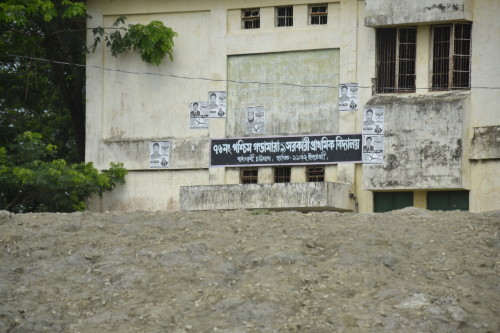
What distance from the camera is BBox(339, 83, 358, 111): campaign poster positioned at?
30.1 metres

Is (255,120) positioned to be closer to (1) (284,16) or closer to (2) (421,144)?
(1) (284,16)

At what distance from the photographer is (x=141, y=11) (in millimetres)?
32531

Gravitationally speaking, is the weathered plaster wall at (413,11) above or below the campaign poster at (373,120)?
above

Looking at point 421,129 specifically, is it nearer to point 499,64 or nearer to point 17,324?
point 499,64

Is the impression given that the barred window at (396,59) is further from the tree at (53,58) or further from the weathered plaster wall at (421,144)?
the tree at (53,58)

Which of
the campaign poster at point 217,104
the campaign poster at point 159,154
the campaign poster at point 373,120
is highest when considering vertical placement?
the campaign poster at point 217,104

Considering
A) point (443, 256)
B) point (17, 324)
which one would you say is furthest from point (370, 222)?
point (17, 324)

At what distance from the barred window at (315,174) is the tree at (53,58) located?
4.67 metres

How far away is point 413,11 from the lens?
29.2 m

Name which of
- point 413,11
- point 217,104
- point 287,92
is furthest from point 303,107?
point 413,11

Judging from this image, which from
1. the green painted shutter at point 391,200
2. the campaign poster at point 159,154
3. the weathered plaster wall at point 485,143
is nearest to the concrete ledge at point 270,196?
the green painted shutter at point 391,200

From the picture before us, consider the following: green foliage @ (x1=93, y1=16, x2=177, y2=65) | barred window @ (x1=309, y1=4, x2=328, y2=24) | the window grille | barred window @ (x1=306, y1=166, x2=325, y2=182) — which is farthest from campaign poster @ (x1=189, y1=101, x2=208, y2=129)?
barred window @ (x1=309, y1=4, x2=328, y2=24)

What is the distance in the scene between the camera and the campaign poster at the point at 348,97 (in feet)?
98.7

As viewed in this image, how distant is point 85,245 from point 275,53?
33.7ft
